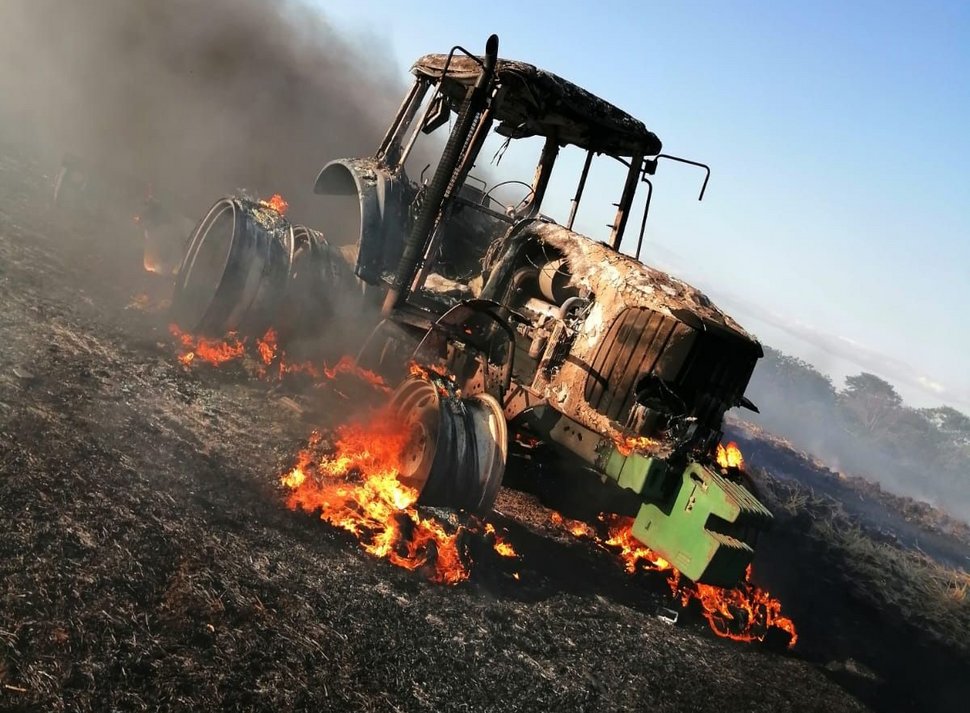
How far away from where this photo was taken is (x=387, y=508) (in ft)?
14.4

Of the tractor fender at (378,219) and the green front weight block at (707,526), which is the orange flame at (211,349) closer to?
the tractor fender at (378,219)

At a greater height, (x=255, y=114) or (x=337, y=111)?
(x=337, y=111)

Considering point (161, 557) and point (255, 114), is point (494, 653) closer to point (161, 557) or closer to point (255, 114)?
point (161, 557)

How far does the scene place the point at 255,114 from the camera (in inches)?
639

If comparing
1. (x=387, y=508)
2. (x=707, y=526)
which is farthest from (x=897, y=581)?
(x=387, y=508)

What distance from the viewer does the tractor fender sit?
6336 mm

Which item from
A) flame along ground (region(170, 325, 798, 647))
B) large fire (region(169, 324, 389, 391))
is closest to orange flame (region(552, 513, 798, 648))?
flame along ground (region(170, 325, 798, 647))

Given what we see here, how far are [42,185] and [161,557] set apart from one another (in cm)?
1008

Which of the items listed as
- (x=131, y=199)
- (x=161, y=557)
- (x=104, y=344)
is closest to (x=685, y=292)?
(x=161, y=557)

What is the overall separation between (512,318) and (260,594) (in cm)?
334

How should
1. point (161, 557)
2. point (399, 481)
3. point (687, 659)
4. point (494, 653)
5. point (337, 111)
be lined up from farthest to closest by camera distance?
point (337, 111) < point (399, 481) < point (687, 659) < point (494, 653) < point (161, 557)

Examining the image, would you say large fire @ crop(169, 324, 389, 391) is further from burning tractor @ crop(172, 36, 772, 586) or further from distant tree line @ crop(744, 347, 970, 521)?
distant tree line @ crop(744, 347, 970, 521)

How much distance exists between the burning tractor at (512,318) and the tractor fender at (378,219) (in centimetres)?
2

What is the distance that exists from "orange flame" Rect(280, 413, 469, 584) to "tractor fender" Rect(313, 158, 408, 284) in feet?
6.45
